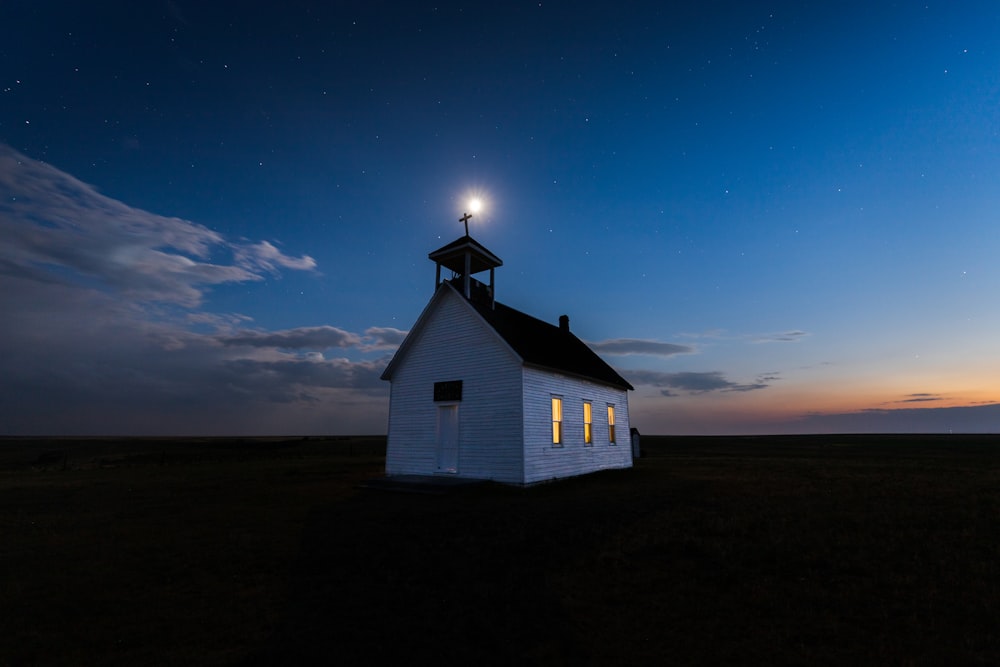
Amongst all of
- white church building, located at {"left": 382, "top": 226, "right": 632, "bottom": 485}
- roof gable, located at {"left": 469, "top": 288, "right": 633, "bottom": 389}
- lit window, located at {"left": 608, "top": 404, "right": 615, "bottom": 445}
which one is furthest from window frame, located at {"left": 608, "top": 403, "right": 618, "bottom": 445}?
roof gable, located at {"left": 469, "top": 288, "right": 633, "bottom": 389}

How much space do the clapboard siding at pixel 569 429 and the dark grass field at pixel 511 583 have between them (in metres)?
4.30

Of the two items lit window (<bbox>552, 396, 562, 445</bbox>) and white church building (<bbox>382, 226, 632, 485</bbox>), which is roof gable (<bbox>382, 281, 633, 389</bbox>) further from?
lit window (<bbox>552, 396, 562, 445</bbox>)

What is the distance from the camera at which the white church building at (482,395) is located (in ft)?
58.3

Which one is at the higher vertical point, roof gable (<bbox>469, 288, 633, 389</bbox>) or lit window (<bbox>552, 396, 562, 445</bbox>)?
roof gable (<bbox>469, 288, 633, 389</bbox>)

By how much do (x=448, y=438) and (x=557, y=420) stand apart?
479 centimetres

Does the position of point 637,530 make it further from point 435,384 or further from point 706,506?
point 435,384

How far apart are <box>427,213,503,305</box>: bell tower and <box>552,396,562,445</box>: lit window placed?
6.18 metres

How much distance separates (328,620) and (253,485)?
1628 centimetres

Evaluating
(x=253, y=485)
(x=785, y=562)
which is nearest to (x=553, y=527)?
(x=785, y=562)

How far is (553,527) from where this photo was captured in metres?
10.6

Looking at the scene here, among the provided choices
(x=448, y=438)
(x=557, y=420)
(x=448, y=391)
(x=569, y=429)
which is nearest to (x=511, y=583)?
(x=448, y=438)

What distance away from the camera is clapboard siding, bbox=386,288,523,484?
58.0 feet

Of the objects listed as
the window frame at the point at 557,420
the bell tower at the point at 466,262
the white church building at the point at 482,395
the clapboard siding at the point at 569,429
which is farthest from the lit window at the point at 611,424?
the bell tower at the point at 466,262

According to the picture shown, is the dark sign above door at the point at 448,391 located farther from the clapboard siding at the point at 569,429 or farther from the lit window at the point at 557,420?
the lit window at the point at 557,420
